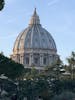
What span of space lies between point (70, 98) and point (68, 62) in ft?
137

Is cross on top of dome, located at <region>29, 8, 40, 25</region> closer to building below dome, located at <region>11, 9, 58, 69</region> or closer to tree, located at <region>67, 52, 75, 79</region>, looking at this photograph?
building below dome, located at <region>11, 9, 58, 69</region>

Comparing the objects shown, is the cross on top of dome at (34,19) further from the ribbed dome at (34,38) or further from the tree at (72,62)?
the tree at (72,62)

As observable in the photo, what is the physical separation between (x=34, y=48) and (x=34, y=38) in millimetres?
6152

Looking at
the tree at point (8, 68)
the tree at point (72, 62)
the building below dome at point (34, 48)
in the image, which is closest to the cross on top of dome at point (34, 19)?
the building below dome at point (34, 48)

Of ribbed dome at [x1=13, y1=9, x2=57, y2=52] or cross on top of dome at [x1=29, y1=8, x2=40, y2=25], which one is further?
cross on top of dome at [x1=29, y1=8, x2=40, y2=25]

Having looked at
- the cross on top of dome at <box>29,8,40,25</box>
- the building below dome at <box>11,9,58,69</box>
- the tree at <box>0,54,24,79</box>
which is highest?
the cross on top of dome at <box>29,8,40,25</box>

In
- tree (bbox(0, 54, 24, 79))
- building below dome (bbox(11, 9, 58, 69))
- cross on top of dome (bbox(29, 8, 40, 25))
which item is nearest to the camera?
Result: tree (bbox(0, 54, 24, 79))

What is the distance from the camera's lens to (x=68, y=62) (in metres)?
76.0

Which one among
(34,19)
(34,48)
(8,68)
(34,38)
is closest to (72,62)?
(8,68)

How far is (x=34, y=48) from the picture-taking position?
169 metres

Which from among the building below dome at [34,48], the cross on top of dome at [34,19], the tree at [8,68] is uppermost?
the cross on top of dome at [34,19]

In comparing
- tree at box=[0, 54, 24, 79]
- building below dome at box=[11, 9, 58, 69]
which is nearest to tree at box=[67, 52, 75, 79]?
tree at box=[0, 54, 24, 79]

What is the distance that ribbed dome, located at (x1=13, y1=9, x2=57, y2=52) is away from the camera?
169875 mm

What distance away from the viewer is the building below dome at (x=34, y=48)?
546 feet
